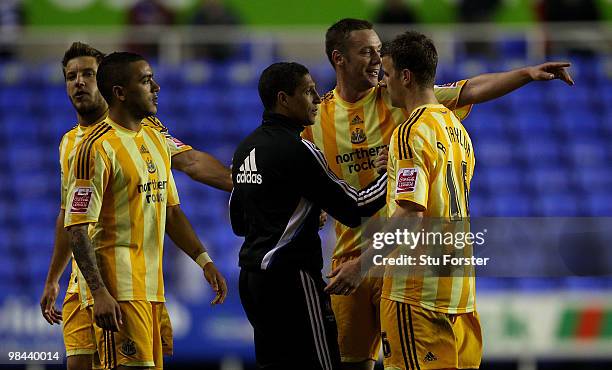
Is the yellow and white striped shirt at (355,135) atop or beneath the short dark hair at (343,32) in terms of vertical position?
beneath

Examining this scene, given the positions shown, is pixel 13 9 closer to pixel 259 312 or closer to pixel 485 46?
pixel 485 46

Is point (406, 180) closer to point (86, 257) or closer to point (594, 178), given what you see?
point (86, 257)

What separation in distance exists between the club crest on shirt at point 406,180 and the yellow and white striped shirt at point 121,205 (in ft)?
4.52

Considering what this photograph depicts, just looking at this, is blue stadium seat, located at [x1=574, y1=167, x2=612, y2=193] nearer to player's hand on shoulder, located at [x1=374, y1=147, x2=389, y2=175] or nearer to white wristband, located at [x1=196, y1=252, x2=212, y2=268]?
white wristband, located at [x1=196, y1=252, x2=212, y2=268]

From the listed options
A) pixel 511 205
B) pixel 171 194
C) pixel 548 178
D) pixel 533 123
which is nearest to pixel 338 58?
pixel 171 194

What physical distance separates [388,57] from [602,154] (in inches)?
338

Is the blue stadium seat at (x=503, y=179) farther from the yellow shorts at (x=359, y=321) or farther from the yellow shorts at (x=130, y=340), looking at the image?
the yellow shorts at (x=130, y=340)

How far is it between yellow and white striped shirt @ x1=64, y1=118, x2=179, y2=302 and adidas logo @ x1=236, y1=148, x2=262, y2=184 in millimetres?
570

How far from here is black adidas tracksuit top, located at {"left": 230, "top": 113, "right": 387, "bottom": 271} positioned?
552 cm

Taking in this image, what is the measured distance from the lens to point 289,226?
A: 18.1ft

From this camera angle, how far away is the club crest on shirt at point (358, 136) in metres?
6.24

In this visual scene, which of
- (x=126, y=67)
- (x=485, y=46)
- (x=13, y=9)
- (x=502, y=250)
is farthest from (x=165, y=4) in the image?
(x=126, y=67)

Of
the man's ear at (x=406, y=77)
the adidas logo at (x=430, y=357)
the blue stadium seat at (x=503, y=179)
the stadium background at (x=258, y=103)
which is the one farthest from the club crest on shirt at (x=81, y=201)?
the blue stadium seat at (x=503, y=179)

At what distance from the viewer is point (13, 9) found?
13.7m
